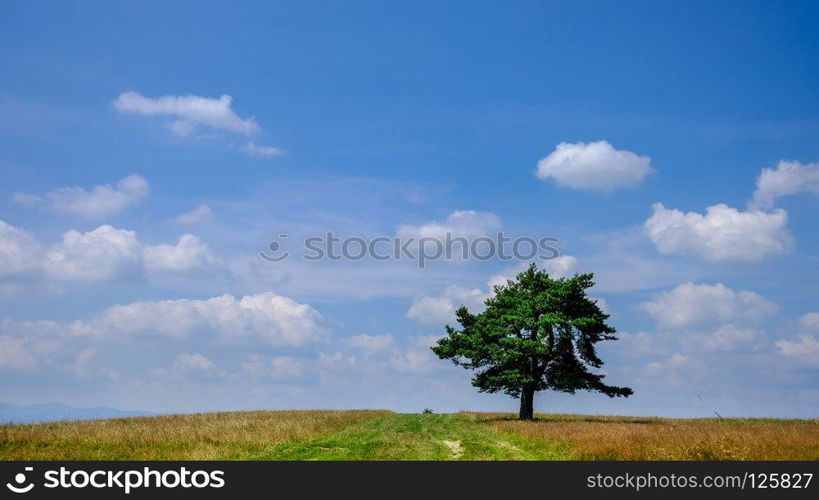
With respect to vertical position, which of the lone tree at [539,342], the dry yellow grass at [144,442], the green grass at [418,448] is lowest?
the dry yellow grass at [144,442]

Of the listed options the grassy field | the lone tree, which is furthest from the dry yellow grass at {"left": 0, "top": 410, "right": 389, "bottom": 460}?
the lone tree

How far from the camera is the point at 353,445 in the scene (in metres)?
21.3

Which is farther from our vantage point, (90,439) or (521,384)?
(521,384)

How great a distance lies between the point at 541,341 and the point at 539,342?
20.5 inches

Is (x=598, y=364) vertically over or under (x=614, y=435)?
over

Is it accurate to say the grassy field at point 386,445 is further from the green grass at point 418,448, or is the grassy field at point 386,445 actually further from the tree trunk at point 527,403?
the tree trunk at point 527,403

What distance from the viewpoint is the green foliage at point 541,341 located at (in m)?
39.8
